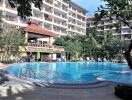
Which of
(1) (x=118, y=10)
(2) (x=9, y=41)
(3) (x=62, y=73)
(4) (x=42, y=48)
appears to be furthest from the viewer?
(4) (x=42, y=48)

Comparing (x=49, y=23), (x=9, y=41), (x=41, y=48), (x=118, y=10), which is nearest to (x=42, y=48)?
(x=41, y=48)

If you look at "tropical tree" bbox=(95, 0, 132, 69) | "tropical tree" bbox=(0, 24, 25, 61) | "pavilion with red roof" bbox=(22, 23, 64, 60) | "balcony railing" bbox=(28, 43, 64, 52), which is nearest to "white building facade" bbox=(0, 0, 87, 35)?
"pavilion with red roof" bbox=(22, 23, 64, 60)

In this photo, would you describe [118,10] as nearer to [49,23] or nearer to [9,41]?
[9,41]

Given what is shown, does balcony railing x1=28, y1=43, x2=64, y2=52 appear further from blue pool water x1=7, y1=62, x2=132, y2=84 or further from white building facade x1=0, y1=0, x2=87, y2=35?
blue pool water x1=7, y1=62, x2=132, y2=84

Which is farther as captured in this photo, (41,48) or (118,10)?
(41,48)

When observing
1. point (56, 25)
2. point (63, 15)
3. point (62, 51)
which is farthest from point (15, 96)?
point (63, 15)

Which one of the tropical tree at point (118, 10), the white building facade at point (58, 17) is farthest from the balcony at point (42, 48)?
the tropical tree at point (118, 10)

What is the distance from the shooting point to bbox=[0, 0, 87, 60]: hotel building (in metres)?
51.0

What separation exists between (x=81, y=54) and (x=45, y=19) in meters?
13.5

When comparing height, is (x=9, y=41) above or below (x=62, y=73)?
above

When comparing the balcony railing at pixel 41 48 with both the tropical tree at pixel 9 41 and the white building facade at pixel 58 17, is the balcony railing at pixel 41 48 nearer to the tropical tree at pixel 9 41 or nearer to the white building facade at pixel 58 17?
the tropical tree at pixel 9 41

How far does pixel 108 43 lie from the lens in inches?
2645

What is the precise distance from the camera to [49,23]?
7588 cm

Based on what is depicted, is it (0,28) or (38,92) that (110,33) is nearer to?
(0,28)
